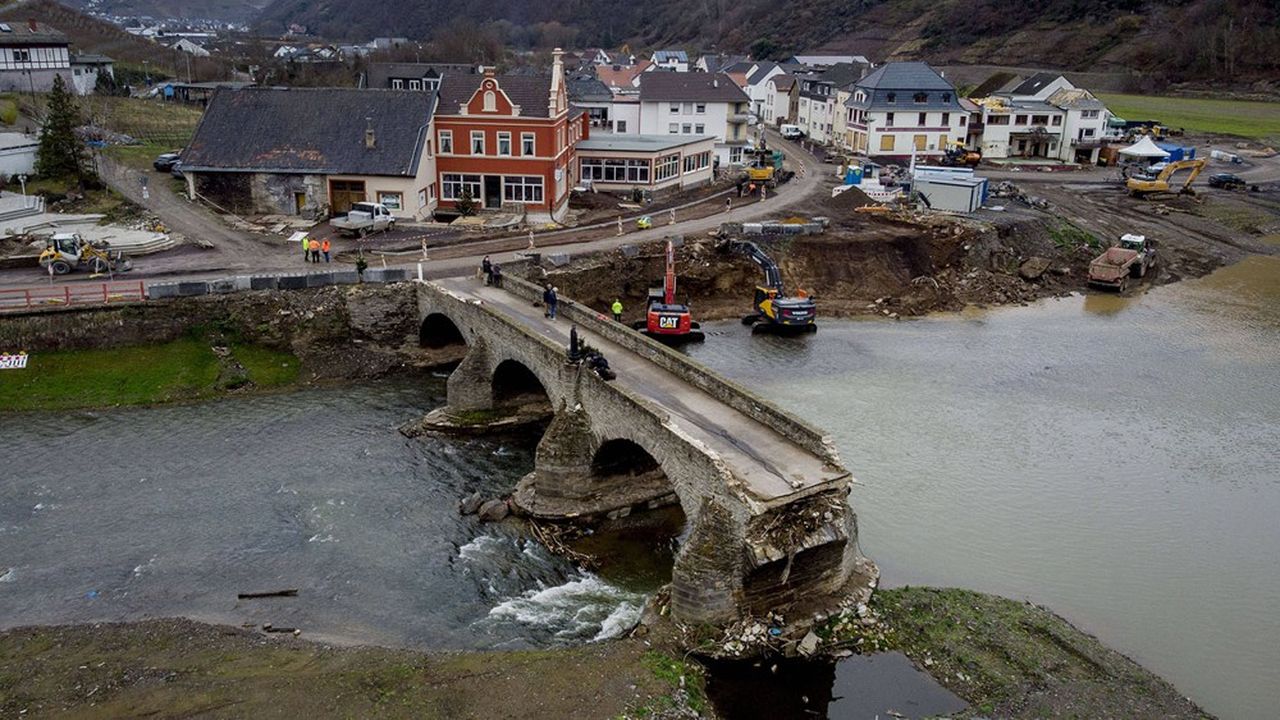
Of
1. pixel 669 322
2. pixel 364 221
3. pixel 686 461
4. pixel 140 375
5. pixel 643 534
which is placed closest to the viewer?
pixel 686 461

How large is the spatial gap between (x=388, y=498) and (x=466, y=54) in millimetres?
135085

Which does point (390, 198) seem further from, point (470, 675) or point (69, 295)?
point (470, 675)

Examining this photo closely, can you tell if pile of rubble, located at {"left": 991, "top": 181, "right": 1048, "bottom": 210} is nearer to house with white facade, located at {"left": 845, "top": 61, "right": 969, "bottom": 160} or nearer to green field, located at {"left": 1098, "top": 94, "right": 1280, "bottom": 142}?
house with white facade, located at {"left": 845, "top": 61, "right": 969, "bottom": 160}

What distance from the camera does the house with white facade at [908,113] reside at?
83.6 meters

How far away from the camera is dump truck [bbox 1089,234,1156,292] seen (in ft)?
187

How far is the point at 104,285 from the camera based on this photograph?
4178 centimetres

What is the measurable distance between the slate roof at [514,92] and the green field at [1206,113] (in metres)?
79.5

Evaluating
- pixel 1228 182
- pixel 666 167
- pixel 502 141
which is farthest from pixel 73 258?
pixel 1228 182

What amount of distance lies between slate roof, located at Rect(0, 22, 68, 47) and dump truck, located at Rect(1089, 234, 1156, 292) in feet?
279

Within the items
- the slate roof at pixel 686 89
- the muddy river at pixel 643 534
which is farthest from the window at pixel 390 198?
the slate roof at pixel 686 89

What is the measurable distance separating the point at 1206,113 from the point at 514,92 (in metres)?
91.3

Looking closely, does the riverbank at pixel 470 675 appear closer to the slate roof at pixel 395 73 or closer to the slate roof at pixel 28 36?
the slate roof at pixel 28 36

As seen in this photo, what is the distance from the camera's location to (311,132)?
184 ft

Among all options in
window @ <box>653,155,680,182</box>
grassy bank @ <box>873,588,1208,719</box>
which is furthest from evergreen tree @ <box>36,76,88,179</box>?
grassy bank @ <box>873,588,1208,719</box>
